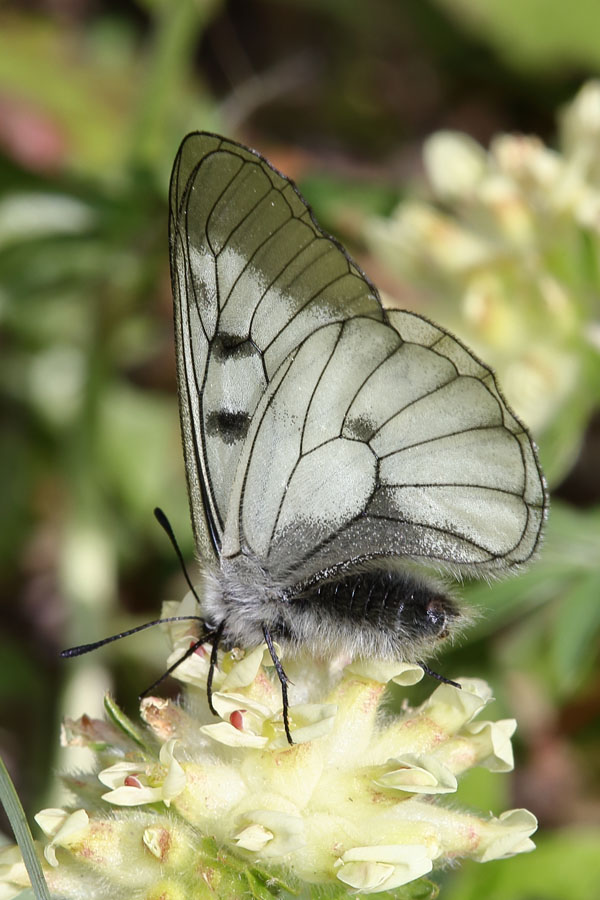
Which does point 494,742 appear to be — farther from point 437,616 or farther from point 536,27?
point 536,27

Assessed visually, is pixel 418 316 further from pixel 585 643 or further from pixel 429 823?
pixel 585 643

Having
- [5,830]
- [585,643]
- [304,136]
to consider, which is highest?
[304,136]

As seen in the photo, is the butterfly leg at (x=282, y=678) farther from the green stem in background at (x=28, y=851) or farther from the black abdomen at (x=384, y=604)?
the green stem in background at (x=28, y=851)

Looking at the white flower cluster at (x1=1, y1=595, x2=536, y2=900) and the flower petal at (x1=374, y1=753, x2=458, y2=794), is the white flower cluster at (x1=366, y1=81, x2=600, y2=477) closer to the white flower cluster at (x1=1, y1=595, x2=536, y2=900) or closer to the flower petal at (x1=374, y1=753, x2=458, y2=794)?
the white flower cluster at (x1=1, y1=595, x2=536, y2=900)

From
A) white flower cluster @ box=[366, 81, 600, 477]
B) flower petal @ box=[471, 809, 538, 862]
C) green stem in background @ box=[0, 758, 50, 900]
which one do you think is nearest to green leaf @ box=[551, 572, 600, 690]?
white flower cluster @ box=[366, 81, 600, 477]

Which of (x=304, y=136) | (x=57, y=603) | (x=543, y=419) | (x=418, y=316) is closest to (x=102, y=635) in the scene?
(x=57, y=603)
